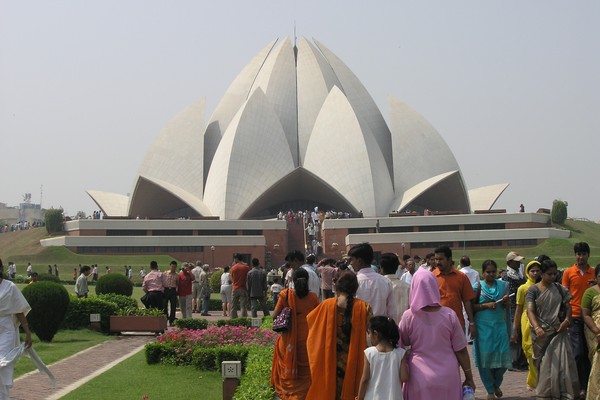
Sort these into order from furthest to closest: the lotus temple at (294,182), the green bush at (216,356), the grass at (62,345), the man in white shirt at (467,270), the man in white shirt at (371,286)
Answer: the lotus temple at (294,182) < the grass at (62,345) < the man in white shirt at (467,270) < the green bush at (216,356) < the man in white shirt at (371,286)

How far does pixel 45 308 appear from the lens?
33.3ft

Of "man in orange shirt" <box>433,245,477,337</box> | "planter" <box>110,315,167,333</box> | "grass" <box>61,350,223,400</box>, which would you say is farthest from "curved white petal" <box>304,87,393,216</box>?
"man in orange shirt" <box>433,245,477,337</box>

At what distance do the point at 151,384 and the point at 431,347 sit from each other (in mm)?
Result: 3427

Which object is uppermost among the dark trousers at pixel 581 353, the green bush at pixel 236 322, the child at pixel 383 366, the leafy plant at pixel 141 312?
the child at pixel 383 366

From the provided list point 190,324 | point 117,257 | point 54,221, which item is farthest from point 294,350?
point 54,221

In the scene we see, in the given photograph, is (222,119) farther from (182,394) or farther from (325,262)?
(182,394)

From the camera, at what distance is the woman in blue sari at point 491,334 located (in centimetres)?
625

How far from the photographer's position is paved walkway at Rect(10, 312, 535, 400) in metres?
6.68

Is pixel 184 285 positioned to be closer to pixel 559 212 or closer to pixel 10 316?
pixel 10 316

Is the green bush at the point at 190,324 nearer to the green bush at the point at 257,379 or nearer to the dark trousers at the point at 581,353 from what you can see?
the green bush at the point at 257,379

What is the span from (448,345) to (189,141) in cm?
3544

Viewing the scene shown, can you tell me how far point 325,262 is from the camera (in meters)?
9.68

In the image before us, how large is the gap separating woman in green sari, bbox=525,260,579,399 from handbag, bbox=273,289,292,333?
167cm

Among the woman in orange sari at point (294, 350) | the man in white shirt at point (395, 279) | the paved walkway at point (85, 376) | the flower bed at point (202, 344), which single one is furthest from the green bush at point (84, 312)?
the woman in orange sari at point (294, 350)
